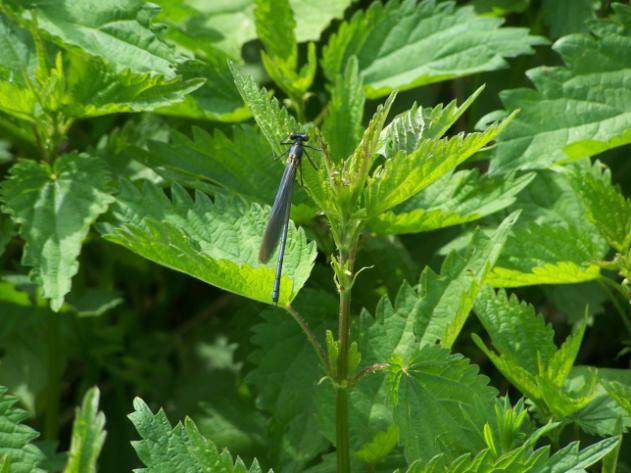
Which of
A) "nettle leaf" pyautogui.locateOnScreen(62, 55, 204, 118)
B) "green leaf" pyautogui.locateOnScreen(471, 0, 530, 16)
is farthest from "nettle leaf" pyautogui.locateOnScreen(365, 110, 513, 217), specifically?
"green leaf" pyautogui.locateOnScreen(471, 0, 530, 16)

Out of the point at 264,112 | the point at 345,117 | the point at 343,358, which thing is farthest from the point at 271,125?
the point at 345,117

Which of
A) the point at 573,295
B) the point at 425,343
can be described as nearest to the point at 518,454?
the point at 425,343

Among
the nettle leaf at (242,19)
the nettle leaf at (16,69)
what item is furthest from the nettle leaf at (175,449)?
the nettle leaf at (242,19)

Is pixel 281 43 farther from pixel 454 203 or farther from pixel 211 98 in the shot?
pixel 454 203

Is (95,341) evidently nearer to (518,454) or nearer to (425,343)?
(425,343)

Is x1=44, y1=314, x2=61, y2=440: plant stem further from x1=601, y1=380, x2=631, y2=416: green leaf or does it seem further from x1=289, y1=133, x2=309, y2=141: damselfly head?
x1=601, y1=380, x2=631, y2=416: green leaf
